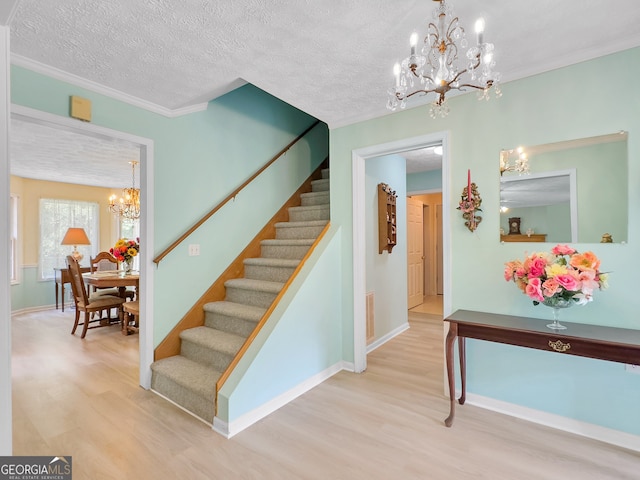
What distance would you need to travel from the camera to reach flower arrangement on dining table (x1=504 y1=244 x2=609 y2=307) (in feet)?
5.95

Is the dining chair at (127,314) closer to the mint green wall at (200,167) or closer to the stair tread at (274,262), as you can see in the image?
the mint green wall at (200,167)

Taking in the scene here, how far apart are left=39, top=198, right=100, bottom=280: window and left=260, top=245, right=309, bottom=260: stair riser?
4944 mm

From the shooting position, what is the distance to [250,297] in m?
3.11

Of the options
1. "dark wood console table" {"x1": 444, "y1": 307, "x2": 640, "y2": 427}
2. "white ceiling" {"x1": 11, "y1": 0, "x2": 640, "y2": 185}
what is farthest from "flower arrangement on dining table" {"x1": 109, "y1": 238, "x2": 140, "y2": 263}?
"dark wood console table" {"x1": 444, "y1": 307, "x2": 640, "y2": 427}

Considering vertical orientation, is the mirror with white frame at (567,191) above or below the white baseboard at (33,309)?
above

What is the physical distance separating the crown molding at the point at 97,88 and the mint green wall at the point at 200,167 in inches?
1.4

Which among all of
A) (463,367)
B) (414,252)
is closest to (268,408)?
(463,367)

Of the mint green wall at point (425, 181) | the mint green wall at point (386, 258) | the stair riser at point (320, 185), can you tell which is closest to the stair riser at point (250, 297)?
the mint green wall at point (386, 258)

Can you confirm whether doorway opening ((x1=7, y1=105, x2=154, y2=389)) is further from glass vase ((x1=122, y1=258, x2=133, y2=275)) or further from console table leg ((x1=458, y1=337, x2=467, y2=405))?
console table leg ((x1=458, y1=337, x2=467, y2=405))

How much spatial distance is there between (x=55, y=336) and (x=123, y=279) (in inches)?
45.9

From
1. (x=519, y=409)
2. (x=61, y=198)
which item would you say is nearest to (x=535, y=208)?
(x=519, y=409)

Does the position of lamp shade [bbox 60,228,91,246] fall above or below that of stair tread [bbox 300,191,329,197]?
below

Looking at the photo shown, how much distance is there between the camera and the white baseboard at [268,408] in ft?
6.91

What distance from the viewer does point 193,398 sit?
236cm
